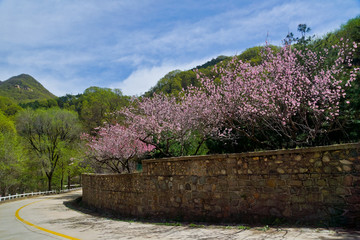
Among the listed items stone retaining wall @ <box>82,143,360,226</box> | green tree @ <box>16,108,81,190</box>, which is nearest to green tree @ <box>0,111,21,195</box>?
green tree @ <box>16,108,81,190</box>

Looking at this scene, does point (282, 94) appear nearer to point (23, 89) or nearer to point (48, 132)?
point (48, 132)

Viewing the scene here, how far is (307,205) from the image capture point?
6.78 m

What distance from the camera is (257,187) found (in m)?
7.68

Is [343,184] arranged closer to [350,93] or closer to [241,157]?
[241,157]

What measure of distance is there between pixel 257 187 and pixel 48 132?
4129cm

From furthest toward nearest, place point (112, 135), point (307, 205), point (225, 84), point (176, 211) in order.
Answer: point (112, 135) → point (225, 84) → point (176, 211) → point (307, 205)

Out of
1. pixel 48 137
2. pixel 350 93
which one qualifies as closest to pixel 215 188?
pixel 350 93

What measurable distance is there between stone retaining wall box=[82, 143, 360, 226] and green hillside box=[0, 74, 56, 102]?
457 ft

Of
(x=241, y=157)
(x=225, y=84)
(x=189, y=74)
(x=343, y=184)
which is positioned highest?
(x=189, y=74)

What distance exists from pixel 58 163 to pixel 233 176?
138 feet

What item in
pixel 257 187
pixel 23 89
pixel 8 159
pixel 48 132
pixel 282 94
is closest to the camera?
pixel 257 187

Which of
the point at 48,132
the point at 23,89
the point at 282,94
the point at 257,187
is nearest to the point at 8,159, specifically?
the point at 48,132

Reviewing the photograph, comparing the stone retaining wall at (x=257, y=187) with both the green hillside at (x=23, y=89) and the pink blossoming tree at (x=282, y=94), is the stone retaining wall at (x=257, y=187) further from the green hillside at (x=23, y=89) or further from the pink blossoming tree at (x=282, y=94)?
the green hillside at (x=23, y=89)

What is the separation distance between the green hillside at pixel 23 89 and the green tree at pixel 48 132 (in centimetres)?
10062
